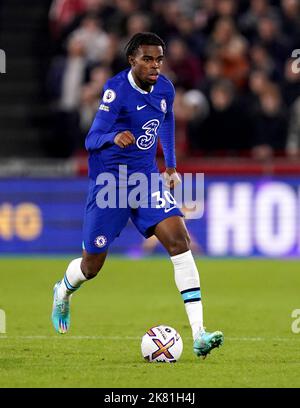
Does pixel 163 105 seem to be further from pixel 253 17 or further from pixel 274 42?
pixel 253 17

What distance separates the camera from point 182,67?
61.0 feet

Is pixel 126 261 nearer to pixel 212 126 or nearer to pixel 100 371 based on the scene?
pixel 212 126

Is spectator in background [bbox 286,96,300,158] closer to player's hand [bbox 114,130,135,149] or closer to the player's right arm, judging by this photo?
the player's right arm

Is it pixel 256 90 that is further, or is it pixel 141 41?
pixel 256 90

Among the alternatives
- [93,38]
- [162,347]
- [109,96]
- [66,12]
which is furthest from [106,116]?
[66,12]

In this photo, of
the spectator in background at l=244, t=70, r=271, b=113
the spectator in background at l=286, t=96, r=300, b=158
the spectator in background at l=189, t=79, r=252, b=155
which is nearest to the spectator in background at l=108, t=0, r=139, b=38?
the spectator in background at l=189, t=79, r=252, b=155

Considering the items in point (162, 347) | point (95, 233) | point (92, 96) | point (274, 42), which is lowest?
point (162, 347)

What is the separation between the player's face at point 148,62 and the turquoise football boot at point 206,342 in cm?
194

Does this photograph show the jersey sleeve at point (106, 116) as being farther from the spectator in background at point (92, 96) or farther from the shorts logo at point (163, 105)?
the spectator in background at point (92, 96)

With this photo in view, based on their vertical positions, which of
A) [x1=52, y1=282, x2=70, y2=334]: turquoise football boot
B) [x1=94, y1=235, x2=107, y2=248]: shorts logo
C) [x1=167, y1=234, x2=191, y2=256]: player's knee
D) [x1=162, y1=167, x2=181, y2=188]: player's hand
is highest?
[x1=162, y1=167, x2=181, y2=188]: player's hand

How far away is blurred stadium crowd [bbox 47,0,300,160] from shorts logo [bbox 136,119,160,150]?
8.25 metres

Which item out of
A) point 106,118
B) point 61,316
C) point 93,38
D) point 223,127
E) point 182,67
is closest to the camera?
point 106,118

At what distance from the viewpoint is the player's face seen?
29.2 ft

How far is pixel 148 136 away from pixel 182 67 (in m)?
9.60
